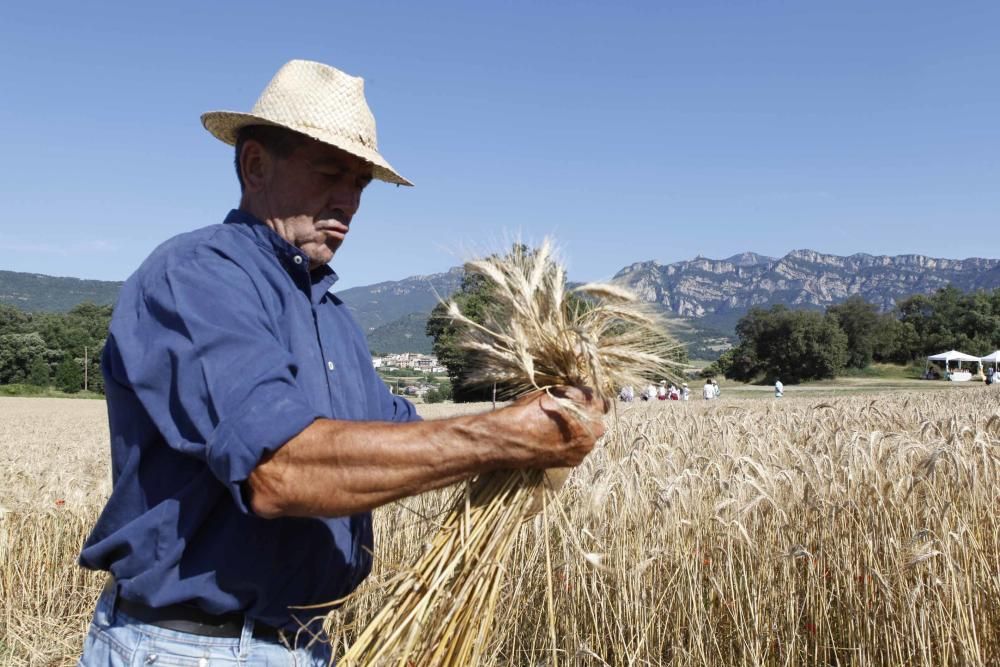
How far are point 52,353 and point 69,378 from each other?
233 inches

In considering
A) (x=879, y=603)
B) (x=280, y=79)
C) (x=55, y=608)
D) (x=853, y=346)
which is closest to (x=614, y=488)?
(x=879, y=603)

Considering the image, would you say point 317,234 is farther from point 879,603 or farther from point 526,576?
point 879,603

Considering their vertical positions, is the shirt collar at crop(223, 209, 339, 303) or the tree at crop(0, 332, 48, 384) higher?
the shirt collar at crop(223, 209, 339, 303)

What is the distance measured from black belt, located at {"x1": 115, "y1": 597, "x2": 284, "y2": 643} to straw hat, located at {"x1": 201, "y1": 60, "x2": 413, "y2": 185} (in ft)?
3.50

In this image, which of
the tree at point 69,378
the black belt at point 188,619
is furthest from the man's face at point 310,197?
the tree at point 69,378

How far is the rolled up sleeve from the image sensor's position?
136 cm

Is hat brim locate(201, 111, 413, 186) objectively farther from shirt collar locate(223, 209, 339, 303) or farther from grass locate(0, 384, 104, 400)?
grass locate(0, 384, 104, 400)

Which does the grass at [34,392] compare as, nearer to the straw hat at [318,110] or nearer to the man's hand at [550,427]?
the straw hat at [318,110]

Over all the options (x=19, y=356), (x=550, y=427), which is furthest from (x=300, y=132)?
(x=19, y=356)

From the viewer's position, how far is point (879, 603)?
329 cm

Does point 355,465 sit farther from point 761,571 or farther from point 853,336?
point 853,336

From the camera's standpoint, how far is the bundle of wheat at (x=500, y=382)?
170cm

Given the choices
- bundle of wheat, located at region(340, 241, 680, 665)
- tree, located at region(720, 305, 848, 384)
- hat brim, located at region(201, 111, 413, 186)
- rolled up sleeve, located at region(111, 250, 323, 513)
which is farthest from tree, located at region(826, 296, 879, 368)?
rolled up sleeve, located at region(111, 250, 323, 513)

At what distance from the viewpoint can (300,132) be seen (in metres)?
1.83
